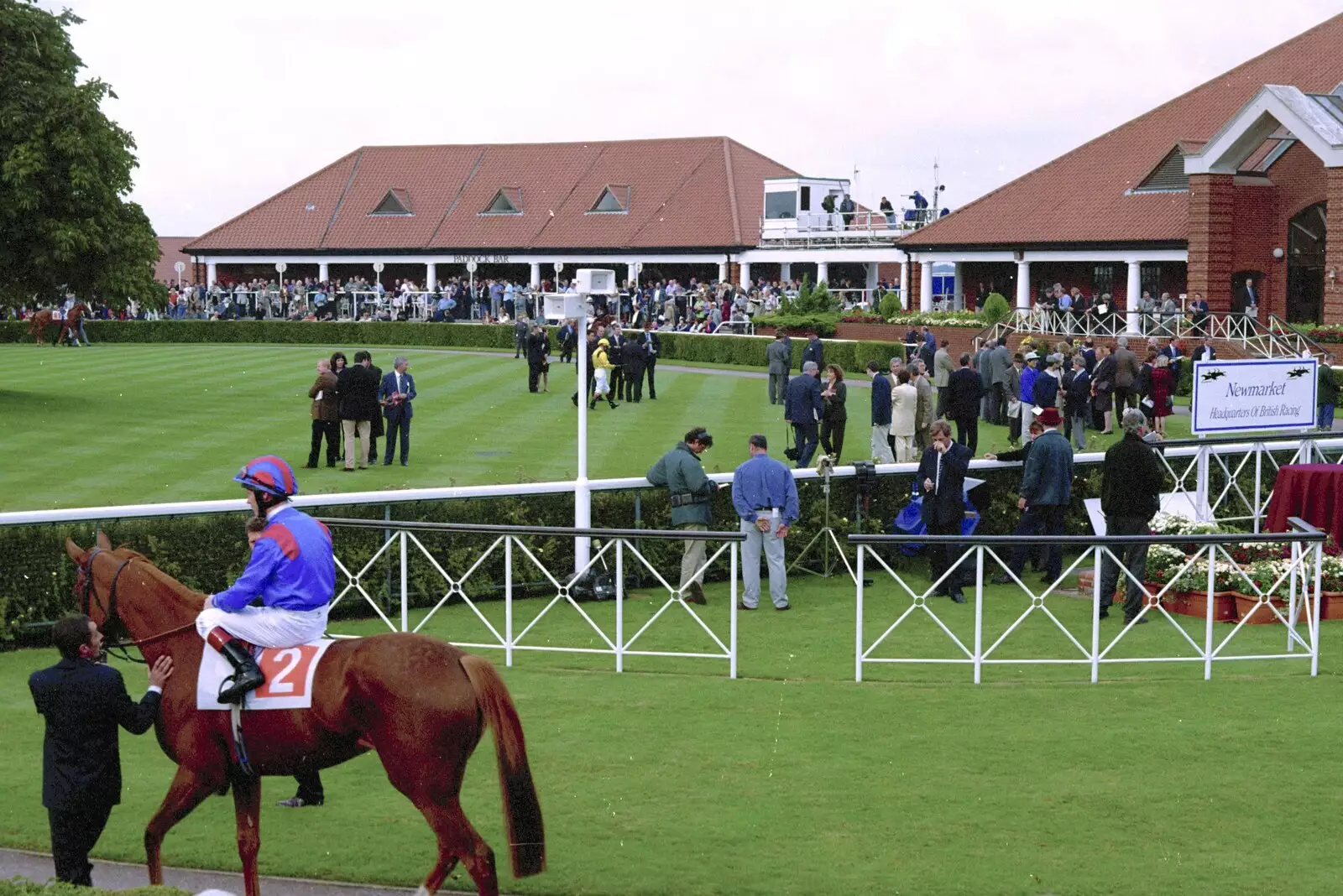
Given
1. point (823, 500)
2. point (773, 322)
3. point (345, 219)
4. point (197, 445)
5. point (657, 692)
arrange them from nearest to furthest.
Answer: point (657, 692), point (823, 500), point (197, 445), point (773, 322), point (345, 219)

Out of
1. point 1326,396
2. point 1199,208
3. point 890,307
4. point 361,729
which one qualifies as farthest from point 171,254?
point 361,729

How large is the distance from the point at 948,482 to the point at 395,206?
50.3m

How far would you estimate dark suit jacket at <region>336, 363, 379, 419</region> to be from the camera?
2084cm

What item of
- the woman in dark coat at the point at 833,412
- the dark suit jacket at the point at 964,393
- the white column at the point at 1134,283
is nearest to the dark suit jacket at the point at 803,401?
the woman in dark coat at the point at 833,412

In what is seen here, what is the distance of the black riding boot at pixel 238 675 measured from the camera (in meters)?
7.41

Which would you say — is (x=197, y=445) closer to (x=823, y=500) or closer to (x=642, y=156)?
(x=823, y=500)

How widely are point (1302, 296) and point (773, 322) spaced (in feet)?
44.5

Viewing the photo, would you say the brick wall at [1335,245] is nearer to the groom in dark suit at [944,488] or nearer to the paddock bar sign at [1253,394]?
the paddock bar sign at [1253,394]

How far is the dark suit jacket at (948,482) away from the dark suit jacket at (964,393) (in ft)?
23.7

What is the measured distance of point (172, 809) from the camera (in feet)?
24.6

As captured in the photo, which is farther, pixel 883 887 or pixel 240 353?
pixel 240 353

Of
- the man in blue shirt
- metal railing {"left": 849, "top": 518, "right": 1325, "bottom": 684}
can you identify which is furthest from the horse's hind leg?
the man in blue shirt

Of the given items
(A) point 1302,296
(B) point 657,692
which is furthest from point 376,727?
(A) point 1302,296

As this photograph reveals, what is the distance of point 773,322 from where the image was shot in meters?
43.5
